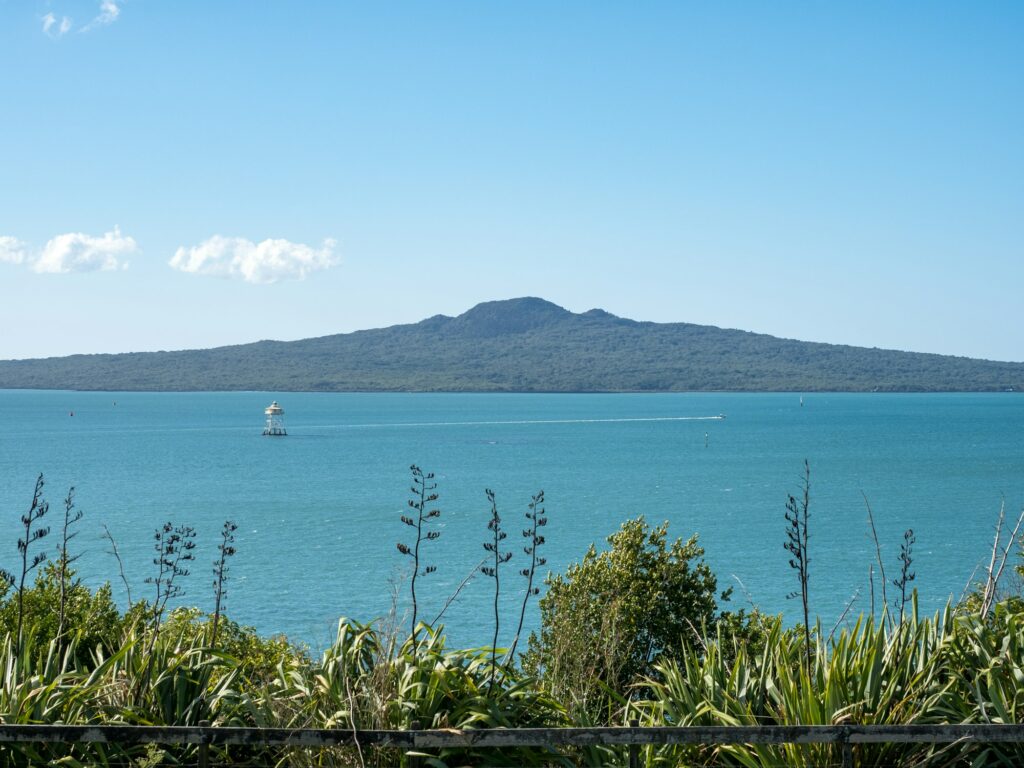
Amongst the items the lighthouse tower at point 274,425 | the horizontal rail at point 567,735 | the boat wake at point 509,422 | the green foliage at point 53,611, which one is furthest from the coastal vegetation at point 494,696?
the boat wake at point 509,422

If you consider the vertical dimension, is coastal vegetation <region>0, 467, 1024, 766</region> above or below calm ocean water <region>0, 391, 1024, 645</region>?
above

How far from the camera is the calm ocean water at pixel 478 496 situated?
125 feet

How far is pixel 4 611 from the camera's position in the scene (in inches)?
438

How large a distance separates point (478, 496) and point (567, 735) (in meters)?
62.9

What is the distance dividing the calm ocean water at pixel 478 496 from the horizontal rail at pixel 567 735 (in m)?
1.66

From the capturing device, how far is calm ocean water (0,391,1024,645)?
38.2 metres

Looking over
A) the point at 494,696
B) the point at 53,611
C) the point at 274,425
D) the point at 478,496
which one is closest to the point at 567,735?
the point at 494,696

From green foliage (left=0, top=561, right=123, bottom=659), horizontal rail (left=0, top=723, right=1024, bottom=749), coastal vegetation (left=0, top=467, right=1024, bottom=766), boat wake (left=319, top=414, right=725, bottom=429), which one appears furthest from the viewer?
boat wake (left=319, top=414, right=725, bottom=429)

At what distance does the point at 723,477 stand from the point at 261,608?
5097 centimetres

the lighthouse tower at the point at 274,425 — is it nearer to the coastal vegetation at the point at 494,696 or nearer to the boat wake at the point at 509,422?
the boat wake at the point at 509,422

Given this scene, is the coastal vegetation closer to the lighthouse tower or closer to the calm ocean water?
the calm ocean water

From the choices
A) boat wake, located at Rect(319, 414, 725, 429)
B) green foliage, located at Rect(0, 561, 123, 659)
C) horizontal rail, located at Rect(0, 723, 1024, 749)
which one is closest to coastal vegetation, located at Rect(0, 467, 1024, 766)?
horizontal rail, located at Rect(0, 723, 1024, 749)

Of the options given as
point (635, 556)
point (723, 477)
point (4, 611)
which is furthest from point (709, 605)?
point (723, 477)

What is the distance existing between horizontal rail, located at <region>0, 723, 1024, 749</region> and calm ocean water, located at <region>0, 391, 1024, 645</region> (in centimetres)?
166
